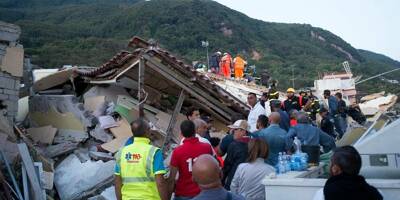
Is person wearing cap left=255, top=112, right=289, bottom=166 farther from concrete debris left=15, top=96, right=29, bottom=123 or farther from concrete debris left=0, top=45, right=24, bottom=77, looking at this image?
concrete debris left=15, top=96, right=29, bottom=123

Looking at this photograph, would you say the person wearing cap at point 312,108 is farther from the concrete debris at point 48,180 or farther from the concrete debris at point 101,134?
the concrete debris at point 48,180

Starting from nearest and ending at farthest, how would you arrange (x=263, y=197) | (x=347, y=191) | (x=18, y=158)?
(x=347, y=191) < (x=263, y=197) < (x=18, y=158)

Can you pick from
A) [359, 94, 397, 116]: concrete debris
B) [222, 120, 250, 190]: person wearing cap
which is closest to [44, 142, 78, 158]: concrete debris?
[222, 120, 250, 190]: person wearing cap

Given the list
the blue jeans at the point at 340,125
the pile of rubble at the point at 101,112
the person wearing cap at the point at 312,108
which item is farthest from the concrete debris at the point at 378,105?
the pile of rubble at the point at 101,112

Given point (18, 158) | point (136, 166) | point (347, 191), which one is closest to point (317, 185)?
point (347, 191)

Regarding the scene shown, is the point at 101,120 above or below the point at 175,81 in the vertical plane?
below

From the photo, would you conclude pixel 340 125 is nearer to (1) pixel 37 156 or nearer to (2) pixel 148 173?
(1) pixel 37 156

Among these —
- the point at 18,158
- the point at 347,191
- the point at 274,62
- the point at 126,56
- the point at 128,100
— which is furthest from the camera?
the point at 274,62

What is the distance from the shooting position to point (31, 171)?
25.9 feet

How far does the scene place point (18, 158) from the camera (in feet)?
26.6

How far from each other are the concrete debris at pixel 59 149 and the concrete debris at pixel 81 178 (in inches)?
10.3

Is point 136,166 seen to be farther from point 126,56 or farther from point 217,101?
point 217,101

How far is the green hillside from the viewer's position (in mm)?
44500

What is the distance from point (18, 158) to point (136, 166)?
4220 mm
